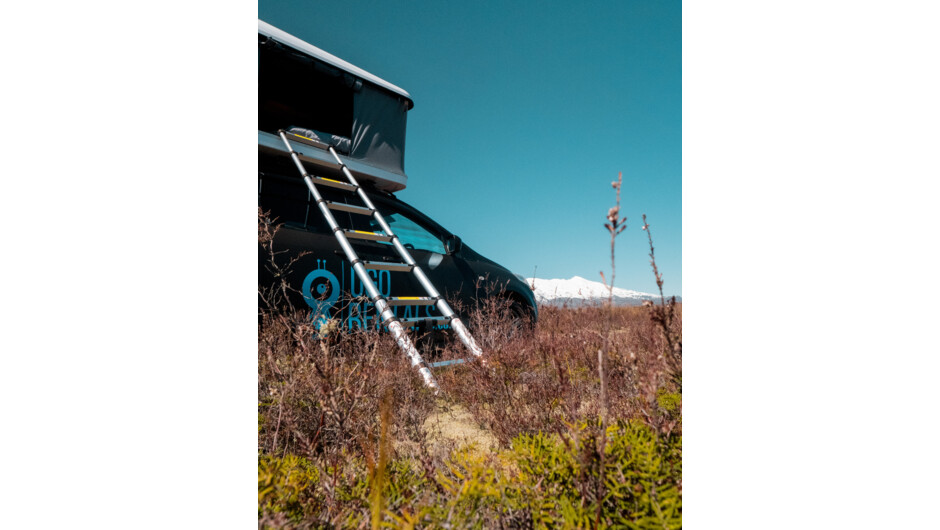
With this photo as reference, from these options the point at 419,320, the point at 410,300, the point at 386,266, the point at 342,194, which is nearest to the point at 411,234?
the point at 342,194

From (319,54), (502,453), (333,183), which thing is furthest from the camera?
(319,54)

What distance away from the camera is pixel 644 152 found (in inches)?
43.7

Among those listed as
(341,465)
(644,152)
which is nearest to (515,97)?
(644,152)

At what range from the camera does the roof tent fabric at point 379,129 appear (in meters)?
3.16

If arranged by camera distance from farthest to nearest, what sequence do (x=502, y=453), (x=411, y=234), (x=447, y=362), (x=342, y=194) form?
(x=411, y=234) < (x=342, y=194) < (x=447, y=362) < (x=502, y=453)

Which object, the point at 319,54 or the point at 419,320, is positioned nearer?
the point at 419,320

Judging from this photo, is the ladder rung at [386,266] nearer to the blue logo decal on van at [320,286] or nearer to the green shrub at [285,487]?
the blue logo decal on van at [320,286]

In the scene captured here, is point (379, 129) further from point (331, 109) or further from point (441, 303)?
point (441, 303)

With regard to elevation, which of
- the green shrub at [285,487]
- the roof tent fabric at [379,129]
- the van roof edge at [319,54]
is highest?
the van roof edge at [319,54]

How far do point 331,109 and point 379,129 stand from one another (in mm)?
525

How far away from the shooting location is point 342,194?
9.53ft

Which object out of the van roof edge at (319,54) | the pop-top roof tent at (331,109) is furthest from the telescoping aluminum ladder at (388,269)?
the van roof edge at (319,54)
